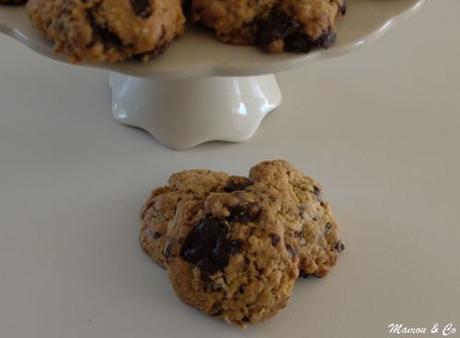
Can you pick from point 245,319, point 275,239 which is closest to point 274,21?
point 275,239

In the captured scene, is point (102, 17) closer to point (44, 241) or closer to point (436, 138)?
point (44, 241)

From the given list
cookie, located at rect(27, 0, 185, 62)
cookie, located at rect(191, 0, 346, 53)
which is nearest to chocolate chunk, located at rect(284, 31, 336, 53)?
cookie, located at rect(191, 0, 346, 53)

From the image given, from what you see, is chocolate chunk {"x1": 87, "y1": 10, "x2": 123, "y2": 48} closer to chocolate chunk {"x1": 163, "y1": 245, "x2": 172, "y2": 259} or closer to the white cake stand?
the white cake stand

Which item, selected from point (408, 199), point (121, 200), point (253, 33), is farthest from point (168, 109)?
point (408, 199)

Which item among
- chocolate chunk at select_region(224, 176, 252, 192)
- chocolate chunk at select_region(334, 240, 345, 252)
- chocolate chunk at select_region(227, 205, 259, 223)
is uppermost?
chocolate chunk at select_region(227, 205, 259, 223)

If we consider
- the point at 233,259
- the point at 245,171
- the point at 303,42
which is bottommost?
the point at 245,171

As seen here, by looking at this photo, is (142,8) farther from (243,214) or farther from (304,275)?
(304,275)
